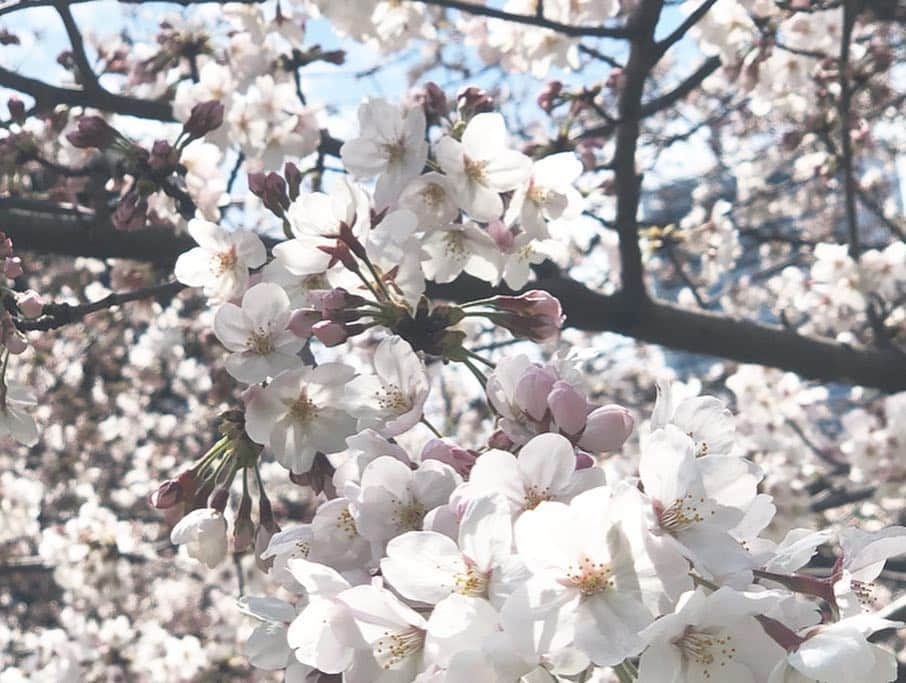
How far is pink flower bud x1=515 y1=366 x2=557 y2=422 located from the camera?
1.06 m

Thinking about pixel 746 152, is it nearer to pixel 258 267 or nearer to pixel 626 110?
pixel 626 110

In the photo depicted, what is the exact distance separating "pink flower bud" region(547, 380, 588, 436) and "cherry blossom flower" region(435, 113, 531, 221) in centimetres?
49

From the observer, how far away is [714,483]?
37.9 inches

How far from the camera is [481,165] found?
1482 mm

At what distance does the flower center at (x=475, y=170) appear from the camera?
1.47 metres

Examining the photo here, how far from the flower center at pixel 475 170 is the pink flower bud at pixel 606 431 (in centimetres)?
55

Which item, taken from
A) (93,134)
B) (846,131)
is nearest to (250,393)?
(93,134)

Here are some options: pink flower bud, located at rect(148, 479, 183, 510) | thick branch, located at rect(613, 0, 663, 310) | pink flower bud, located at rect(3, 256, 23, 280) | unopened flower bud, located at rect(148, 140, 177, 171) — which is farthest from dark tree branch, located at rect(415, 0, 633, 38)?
pink flower bud, located at rect(148, 479, 183, 510)

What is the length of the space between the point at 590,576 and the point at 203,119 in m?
1.55

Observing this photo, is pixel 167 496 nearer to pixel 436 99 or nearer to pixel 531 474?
pixel 531 474

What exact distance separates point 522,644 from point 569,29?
1873mm

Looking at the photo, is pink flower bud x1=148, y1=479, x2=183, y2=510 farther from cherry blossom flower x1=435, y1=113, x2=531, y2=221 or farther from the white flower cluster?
cherry blossom flower x1=435, y1=113, x2=531, y2=221

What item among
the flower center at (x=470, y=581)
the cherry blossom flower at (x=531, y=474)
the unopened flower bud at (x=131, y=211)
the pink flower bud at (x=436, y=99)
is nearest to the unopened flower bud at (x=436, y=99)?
the pink flower bud at (x=436, y=99)

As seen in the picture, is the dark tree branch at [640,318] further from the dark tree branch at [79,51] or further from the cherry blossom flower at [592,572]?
the cherry blossom flower at [592,572]
